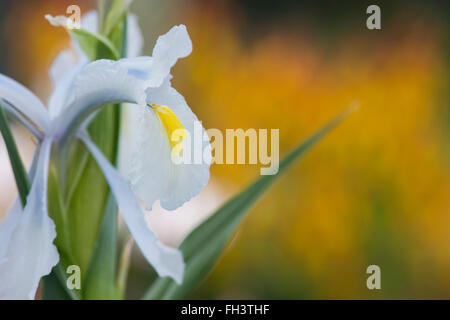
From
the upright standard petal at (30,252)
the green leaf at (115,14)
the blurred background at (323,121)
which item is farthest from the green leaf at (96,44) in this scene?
the blurred background at (323,121)

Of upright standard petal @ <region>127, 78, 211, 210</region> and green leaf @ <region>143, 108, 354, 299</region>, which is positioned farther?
green leaf @ <region>143, 108, 354, 299</region>

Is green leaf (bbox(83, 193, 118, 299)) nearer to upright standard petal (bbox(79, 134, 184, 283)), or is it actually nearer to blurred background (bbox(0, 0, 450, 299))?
upright standard petal (bbox(79, 134, 184, 283))

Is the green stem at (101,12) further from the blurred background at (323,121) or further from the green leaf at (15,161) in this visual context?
the blurred background at (323,121)

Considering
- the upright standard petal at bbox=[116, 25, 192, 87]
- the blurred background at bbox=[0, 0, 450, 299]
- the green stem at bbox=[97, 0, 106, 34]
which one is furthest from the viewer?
the blurred background at bbox=[0, 0, 450, 299]

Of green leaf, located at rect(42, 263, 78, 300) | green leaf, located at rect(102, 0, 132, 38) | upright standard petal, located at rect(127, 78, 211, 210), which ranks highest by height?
green leaf, located at rect(102, 0, 132, 38)

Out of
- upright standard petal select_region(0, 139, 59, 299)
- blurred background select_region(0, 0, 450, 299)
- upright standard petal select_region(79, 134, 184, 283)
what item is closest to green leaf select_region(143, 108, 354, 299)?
upright standard petal select_region(79, 134, 184, 283)

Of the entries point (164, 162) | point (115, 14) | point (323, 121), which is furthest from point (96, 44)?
point (323, 121)
